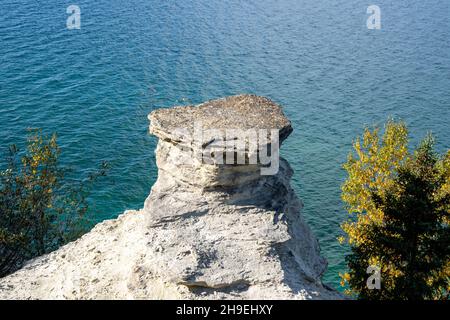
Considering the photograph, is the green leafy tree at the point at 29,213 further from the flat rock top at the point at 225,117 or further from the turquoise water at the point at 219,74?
the flat rock top at the point at 225,117

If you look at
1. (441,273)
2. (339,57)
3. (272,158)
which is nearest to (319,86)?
(339,57)

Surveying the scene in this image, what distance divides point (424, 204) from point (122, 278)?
15649 mm

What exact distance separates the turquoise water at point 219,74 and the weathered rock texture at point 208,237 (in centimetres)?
2313

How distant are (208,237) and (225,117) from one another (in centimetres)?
530

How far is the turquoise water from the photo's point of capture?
59.1 m

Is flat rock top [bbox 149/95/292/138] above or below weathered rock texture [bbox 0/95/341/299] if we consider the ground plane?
above

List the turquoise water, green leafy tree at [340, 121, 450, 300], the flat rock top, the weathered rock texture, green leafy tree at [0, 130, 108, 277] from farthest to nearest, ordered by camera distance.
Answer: the turquoise water → green leafy tree at [0, 130, 108, 277] → green leafy tree at [340, 121, 450, 300] → the flat rock top → the weathered rock texture

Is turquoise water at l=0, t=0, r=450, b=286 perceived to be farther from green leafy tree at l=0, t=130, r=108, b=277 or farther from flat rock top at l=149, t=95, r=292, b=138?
flat rock top at l=149, t=95, r=292, b=138

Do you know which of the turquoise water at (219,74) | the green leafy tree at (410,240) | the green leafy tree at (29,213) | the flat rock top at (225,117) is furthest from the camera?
the turquoise water at (219,74)

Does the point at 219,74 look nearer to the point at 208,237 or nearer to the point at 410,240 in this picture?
the point at 410,240

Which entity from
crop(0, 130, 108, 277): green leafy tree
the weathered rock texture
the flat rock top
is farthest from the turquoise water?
the flat rock top

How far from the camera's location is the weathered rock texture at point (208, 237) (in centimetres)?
2222

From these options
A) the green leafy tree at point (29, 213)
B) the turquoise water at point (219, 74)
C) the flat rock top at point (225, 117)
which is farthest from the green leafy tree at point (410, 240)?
the green leafy tree at point (29, 213)

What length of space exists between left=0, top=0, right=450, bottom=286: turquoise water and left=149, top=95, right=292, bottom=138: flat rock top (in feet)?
77.8
